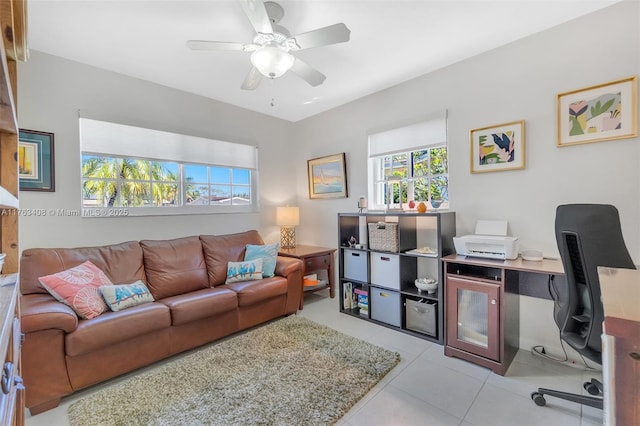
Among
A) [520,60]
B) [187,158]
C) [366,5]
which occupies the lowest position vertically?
[187,158]

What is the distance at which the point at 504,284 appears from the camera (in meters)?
2.03

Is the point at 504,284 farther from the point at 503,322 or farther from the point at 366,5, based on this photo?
the point at 366,5

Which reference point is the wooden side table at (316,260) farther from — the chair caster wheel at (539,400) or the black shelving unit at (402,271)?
the chair caster wheel at (539,400)

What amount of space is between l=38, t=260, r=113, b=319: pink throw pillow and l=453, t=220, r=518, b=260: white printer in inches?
112

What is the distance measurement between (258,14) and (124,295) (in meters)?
2.22

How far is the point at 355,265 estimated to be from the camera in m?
3.15

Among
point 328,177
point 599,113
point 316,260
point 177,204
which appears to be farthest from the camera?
point 328,177

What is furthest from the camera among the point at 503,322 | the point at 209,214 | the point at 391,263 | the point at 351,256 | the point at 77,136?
the point at 209,214

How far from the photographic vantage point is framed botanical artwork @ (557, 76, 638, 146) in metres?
1.89

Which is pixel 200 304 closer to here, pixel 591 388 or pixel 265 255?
pixel 265 255

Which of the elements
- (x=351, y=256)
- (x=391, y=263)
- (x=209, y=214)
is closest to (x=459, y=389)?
(x=391, y=263)

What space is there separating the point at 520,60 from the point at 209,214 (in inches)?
136

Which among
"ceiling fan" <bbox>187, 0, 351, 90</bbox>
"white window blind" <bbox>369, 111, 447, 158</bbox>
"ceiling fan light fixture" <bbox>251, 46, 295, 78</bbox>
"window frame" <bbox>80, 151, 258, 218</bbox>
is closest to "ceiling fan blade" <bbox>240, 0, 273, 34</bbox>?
"ceiling fan" <bbox>187, 0, 351, 90</bbox>

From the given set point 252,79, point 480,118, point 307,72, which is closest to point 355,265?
point 480,118
